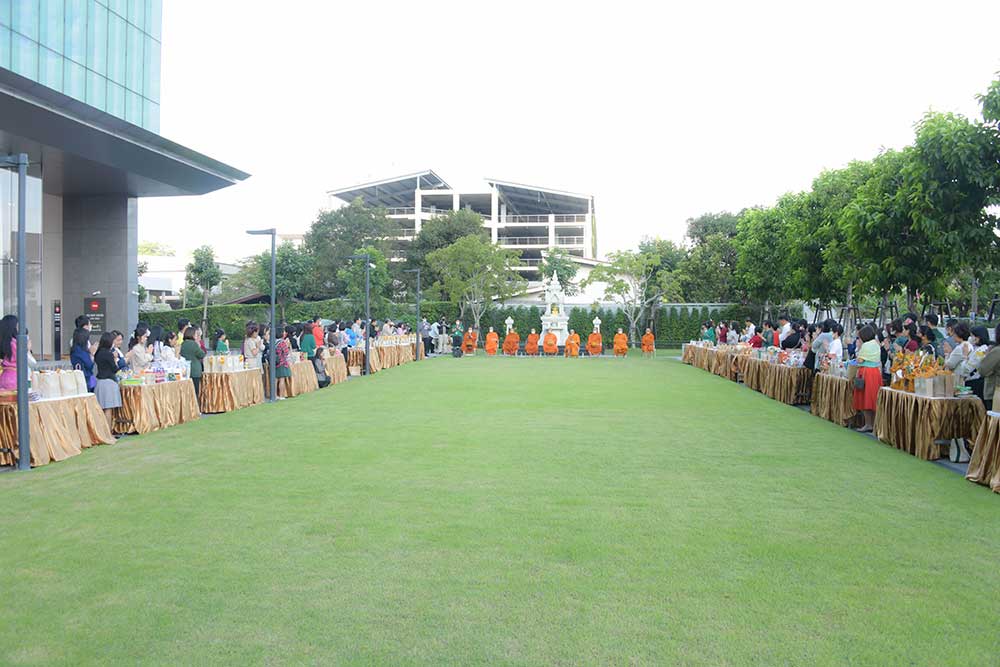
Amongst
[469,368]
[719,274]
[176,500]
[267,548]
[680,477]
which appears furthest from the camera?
[719,274]

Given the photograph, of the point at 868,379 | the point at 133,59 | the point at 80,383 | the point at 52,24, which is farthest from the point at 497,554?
the point at 133,59

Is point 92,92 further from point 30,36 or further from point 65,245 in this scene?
point 65,245

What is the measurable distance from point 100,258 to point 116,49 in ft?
20.5

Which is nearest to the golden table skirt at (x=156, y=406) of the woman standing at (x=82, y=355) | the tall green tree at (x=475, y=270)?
the woman standing at (x=82, y=355)

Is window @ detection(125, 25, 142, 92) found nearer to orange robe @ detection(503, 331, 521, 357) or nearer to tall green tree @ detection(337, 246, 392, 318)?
tall green tree @ detection(337, 246, 392, 318)

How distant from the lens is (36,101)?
14.8 metres

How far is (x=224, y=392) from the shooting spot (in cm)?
1230

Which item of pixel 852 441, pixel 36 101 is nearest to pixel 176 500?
pixel 852 441

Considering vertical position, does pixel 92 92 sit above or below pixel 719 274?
above

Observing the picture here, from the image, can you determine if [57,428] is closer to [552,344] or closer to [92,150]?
[92,150]

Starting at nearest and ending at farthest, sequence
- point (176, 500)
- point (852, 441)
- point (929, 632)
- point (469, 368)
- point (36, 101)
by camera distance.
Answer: point (929, 632), point (176, 500), point (852, 441), point (36, 101), point (469, 368)

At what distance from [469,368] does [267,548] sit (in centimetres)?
1718

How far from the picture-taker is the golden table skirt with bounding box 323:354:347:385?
1736cm

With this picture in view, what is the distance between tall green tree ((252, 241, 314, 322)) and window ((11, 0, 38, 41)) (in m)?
21.1
